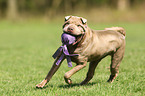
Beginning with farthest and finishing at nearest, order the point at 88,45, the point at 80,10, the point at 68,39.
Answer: the point at 80,10, the point at 88,45, the point at 68,39

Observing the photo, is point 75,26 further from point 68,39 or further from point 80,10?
point 80,10

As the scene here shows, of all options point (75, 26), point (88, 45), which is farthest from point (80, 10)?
point (75, 26)

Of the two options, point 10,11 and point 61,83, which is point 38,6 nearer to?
point 10,11

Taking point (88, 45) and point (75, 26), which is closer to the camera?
point (75, 26)

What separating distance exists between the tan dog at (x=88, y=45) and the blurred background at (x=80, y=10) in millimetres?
25506

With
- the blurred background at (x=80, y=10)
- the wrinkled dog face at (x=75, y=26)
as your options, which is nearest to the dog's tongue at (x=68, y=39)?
the wrinkled dog face at (x=75, y=26)

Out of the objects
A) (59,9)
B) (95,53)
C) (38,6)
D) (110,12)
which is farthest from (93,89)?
(38,6)

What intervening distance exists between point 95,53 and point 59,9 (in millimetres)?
32152

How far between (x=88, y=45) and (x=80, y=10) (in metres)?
31.1

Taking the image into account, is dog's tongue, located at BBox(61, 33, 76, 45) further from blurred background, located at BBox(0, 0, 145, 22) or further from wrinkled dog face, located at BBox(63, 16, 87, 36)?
blurred background, located at BBox(0, 0, 145, 22)

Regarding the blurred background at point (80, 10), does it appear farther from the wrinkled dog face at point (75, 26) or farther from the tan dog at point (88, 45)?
the wrinkled dog face at point (75, 26)

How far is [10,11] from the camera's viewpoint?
36.4 meters

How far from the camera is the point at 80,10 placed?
35438 mm

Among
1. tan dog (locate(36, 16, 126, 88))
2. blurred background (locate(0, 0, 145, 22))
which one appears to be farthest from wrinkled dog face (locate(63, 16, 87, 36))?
blurred background (locate(0, 0, 145, 22))
